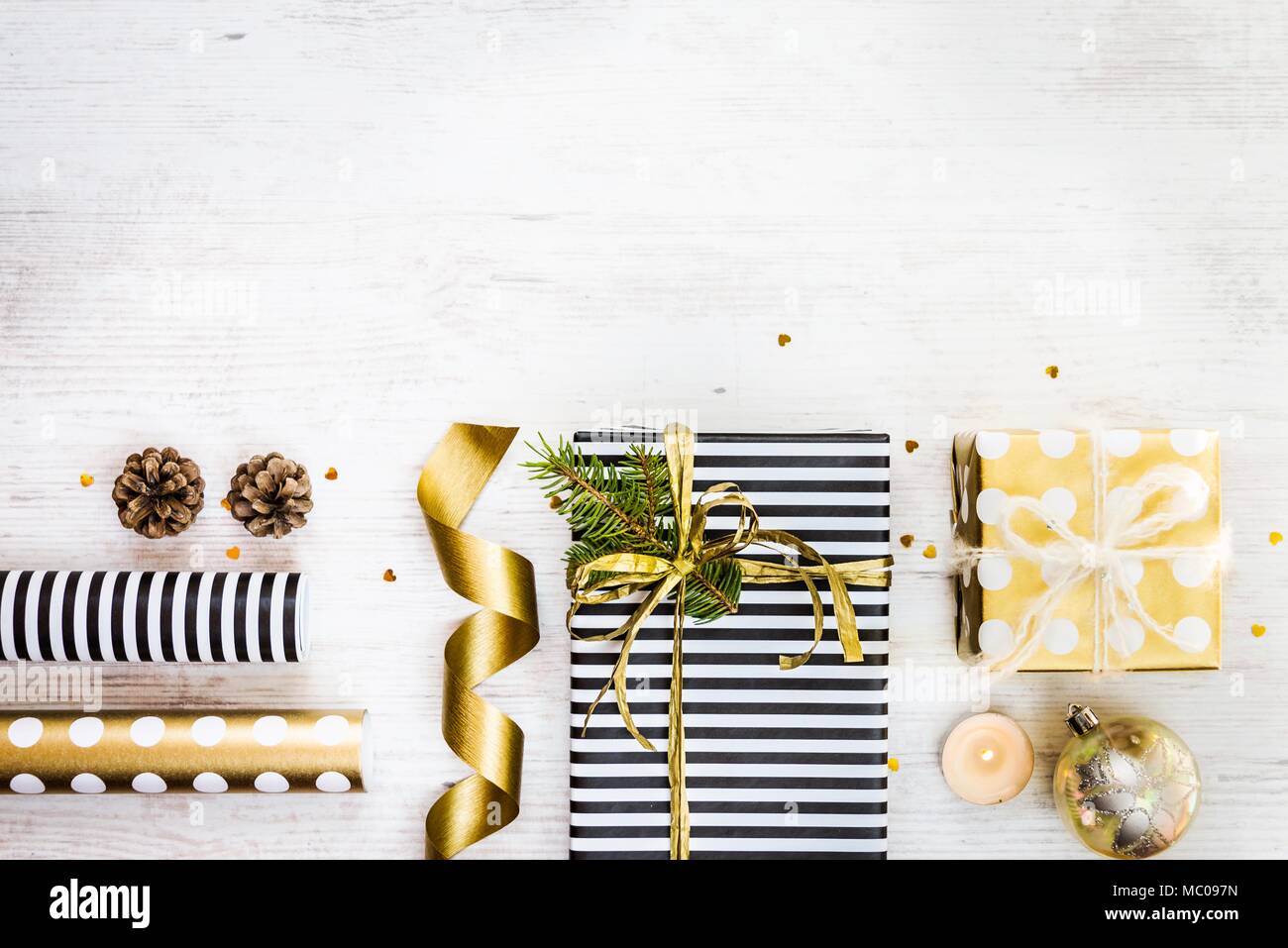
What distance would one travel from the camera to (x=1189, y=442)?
1142 millimetres

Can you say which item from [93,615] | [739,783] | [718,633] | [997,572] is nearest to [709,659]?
[718,633]

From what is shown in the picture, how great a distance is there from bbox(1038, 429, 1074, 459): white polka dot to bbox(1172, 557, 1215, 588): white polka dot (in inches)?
7.4

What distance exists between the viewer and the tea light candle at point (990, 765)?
1217 millimetres

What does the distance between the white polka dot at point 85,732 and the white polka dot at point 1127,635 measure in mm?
1280

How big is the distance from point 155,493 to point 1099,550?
1.20 meters

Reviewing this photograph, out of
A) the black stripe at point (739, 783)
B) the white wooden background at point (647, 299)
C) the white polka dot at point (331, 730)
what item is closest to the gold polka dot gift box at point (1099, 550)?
the white wooden background at point (647, 299)

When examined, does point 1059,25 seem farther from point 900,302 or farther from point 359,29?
point 359,29

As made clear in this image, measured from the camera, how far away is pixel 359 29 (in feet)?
4.23

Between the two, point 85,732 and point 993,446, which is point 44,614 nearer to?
point 85,732

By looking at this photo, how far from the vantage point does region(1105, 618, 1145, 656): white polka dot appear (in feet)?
3.74

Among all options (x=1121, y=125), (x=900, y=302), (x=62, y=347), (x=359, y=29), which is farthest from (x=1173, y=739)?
(x=62, y=347)

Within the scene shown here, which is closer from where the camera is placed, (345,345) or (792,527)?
(792,527)

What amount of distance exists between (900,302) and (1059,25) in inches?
17.2

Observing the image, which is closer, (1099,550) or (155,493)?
(1099,550)
